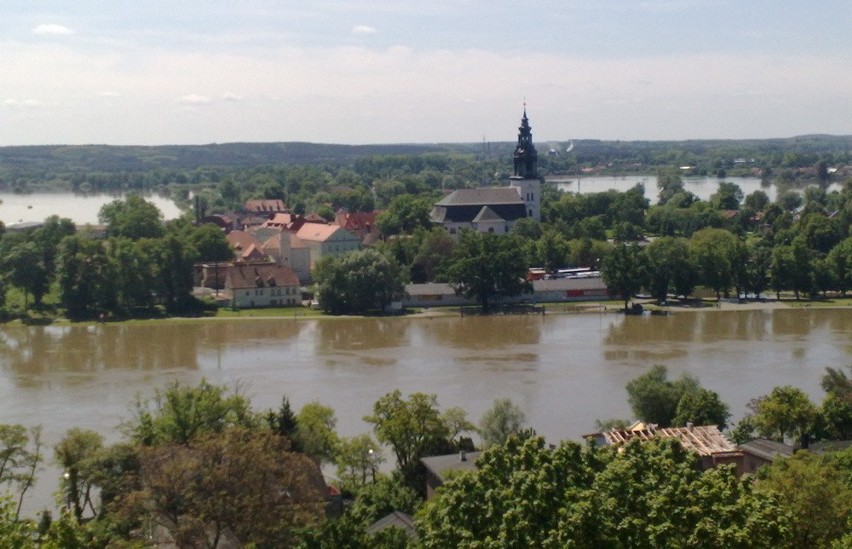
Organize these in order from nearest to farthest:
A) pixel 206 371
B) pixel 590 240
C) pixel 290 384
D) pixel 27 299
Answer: pixel 290 384
pixel 206 371
pixel 27 299
pixel 590 240

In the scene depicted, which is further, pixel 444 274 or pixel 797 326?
pixel 444 274

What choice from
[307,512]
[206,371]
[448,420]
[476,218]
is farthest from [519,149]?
[307,512]

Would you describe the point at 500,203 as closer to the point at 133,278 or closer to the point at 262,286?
the point at 262,286

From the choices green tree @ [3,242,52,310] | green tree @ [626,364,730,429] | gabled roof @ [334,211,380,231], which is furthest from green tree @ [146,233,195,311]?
green tree @ [626,364,730,429]

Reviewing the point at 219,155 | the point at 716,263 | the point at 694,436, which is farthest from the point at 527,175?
the point at 219,155

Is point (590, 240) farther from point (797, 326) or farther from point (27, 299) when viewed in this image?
point (27, 299)

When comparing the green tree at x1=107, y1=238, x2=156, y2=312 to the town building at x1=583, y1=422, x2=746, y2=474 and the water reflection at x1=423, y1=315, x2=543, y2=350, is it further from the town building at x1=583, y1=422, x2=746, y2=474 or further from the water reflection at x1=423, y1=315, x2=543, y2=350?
the town building at x1=583, y1=422, x2=746, y2=474
